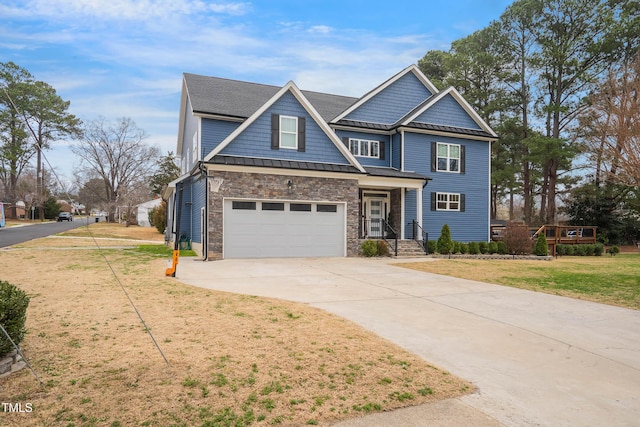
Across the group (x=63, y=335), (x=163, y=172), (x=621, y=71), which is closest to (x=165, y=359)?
(x=63, y=335)

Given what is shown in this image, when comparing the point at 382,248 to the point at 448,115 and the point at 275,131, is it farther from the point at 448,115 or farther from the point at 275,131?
the point at 448,115

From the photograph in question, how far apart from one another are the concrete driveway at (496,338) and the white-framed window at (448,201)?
35.8 ft

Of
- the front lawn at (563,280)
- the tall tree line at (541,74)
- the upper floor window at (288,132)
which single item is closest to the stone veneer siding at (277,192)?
the upper floor window at (288,132)

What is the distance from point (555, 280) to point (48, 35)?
1295cm

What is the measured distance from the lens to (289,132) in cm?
1719

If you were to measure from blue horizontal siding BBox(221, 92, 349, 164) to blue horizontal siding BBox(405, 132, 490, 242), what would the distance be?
18.3ft

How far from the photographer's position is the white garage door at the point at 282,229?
52.1 feet

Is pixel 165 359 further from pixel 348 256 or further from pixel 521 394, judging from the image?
pixel 348 256

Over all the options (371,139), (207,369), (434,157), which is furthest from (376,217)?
(207,369)

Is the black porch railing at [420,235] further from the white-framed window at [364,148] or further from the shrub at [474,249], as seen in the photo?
the white-framed window at [364,148]

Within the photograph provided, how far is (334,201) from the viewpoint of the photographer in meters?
17.5

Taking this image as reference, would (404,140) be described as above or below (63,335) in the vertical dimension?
above

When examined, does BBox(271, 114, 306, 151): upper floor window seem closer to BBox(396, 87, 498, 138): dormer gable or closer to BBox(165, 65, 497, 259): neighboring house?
BBox(165, 65, 497, 259): neighboring house

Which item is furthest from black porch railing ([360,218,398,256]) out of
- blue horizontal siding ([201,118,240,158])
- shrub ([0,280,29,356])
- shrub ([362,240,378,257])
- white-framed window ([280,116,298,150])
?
shrub ([0,280,29,356])
